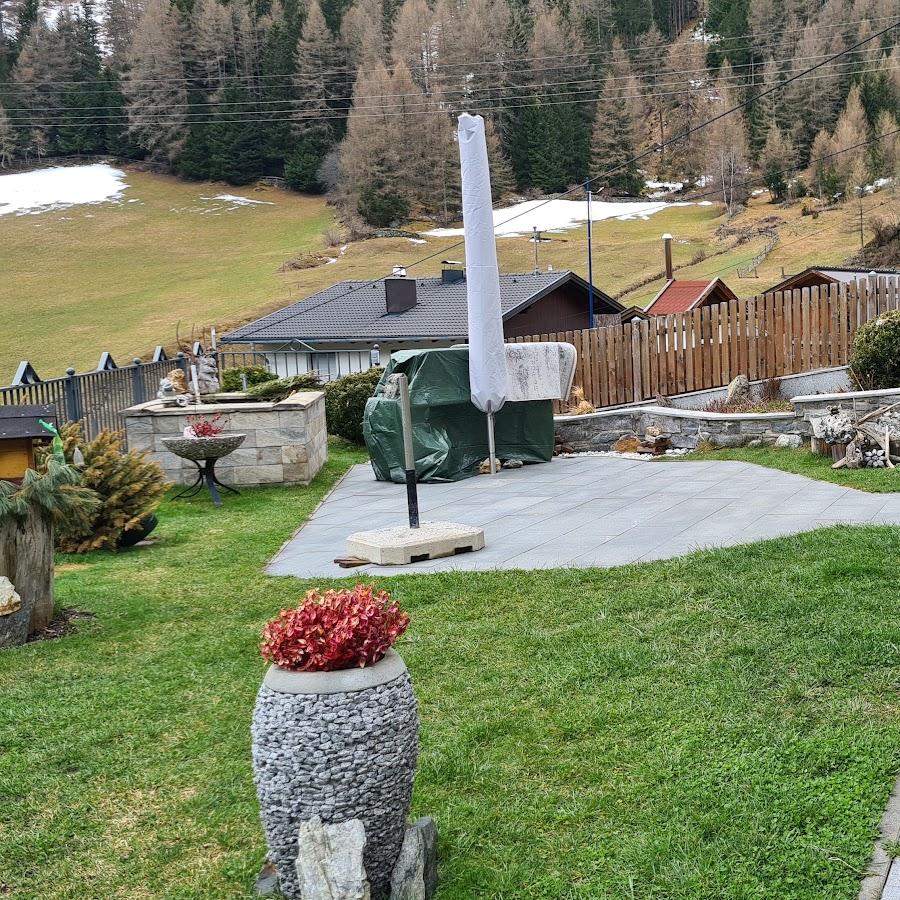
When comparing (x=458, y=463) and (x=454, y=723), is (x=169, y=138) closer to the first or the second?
(x=458, y=463)

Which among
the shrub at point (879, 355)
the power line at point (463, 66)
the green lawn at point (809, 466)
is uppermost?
the power line at point (463, 66)

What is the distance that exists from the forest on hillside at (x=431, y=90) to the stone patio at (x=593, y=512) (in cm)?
6562

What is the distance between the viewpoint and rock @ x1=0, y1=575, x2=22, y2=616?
5938mm

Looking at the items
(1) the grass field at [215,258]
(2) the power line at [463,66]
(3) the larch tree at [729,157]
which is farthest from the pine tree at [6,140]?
(3) the larch tree at [729,157]

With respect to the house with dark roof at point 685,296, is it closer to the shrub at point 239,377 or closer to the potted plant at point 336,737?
the shrub at point 239,377

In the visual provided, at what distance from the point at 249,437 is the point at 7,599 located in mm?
6464

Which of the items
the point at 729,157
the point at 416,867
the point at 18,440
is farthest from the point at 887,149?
the point at 416,867

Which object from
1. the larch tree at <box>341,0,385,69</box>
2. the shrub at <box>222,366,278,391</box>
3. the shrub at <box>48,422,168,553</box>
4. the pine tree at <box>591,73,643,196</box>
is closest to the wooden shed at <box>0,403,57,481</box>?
the shrub at <box>48,422,168,553</box>

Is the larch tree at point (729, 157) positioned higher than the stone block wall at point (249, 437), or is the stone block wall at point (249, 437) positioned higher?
the larch tree at point (729, 157)

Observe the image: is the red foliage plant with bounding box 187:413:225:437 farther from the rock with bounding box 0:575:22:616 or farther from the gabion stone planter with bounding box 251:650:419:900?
the gabion stone planter with bounding box 251:650:419:900

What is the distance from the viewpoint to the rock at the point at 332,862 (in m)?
2.68

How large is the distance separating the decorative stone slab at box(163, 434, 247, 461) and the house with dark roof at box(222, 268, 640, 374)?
16.6 meters

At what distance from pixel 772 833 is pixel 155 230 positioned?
79.1 m

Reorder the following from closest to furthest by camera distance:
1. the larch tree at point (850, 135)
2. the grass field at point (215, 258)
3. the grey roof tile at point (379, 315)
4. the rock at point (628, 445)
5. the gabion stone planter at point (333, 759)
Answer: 1. the gabion stone planter at point (333, 759)
2. the rock at point (628, 445)
3. the grey roof tile at point (379, 315)
4. the grass field at point (215, 258)
5. the larch tree at point (850, 135)
